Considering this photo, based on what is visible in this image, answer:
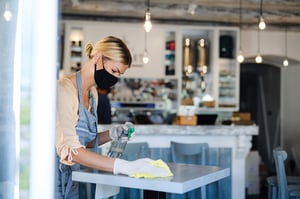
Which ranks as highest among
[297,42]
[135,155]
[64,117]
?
[297,42]

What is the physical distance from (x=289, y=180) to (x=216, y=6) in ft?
11.3

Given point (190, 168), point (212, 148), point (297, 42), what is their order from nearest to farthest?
point (190, 168) → point (212, 148) → point (297, 42)

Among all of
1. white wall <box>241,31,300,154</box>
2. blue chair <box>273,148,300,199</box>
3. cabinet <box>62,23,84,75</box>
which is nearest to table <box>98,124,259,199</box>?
blue chair <box>273,148,300,199</box>

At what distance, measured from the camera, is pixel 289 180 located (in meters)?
4.61

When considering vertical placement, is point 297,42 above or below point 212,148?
above

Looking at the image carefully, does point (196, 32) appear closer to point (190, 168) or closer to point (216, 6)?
point (216, 6)

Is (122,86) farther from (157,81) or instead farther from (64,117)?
(64,117)

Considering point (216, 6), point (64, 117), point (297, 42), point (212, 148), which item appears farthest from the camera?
point (297, 42)

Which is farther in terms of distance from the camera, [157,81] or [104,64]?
[157,81]

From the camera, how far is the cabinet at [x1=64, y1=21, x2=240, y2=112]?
748cm

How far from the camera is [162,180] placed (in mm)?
2195

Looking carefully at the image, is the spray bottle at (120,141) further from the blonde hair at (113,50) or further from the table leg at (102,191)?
the blonde hair at (113,50)

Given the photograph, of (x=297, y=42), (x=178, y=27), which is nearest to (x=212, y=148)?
(x=178, y=27)

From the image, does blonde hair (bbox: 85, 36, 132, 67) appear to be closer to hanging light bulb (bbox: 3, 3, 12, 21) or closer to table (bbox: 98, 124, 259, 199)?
hanging light bulb (bbox: 3, 3, 12, 21)
